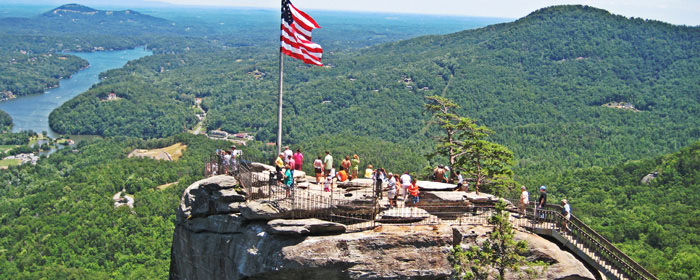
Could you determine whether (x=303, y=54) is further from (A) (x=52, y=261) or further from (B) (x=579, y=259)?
(A) (x=52, y=261)

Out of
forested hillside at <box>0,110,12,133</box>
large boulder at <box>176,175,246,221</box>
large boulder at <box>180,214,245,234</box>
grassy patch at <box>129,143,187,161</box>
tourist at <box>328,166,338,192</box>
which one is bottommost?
forested hillside at <box>0,110,12,133</box>

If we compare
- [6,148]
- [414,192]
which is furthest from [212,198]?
[6,148]

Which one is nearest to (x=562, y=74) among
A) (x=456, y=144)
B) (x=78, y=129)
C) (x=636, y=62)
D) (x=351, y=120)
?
(x=636, y=62)

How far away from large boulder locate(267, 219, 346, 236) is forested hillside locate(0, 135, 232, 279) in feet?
156

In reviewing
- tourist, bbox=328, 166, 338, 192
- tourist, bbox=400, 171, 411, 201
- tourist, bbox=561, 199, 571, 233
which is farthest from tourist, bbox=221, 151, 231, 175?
tourist, bbox=561, 199, 571, 233

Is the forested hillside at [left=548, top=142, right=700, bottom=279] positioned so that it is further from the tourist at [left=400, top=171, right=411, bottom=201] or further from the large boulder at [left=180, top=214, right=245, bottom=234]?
the large boulder at [left=180, top=214, right=245, bottom=234]

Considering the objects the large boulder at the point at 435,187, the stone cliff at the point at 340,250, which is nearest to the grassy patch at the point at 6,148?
the stone cliff at the point at 340,250

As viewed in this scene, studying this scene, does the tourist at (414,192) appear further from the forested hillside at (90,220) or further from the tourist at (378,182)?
the forested hillside at (90,220)

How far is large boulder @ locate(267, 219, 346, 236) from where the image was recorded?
23.5 metres

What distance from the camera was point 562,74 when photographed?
197 m

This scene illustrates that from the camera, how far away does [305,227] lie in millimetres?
23484

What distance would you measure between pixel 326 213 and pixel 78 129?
184 metres

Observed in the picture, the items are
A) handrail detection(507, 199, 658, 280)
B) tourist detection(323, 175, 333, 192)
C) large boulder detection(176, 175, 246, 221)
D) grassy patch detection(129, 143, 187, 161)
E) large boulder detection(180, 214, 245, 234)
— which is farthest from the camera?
grassy patch detection(129, 143, 187, 161)

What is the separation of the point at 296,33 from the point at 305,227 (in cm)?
1042
